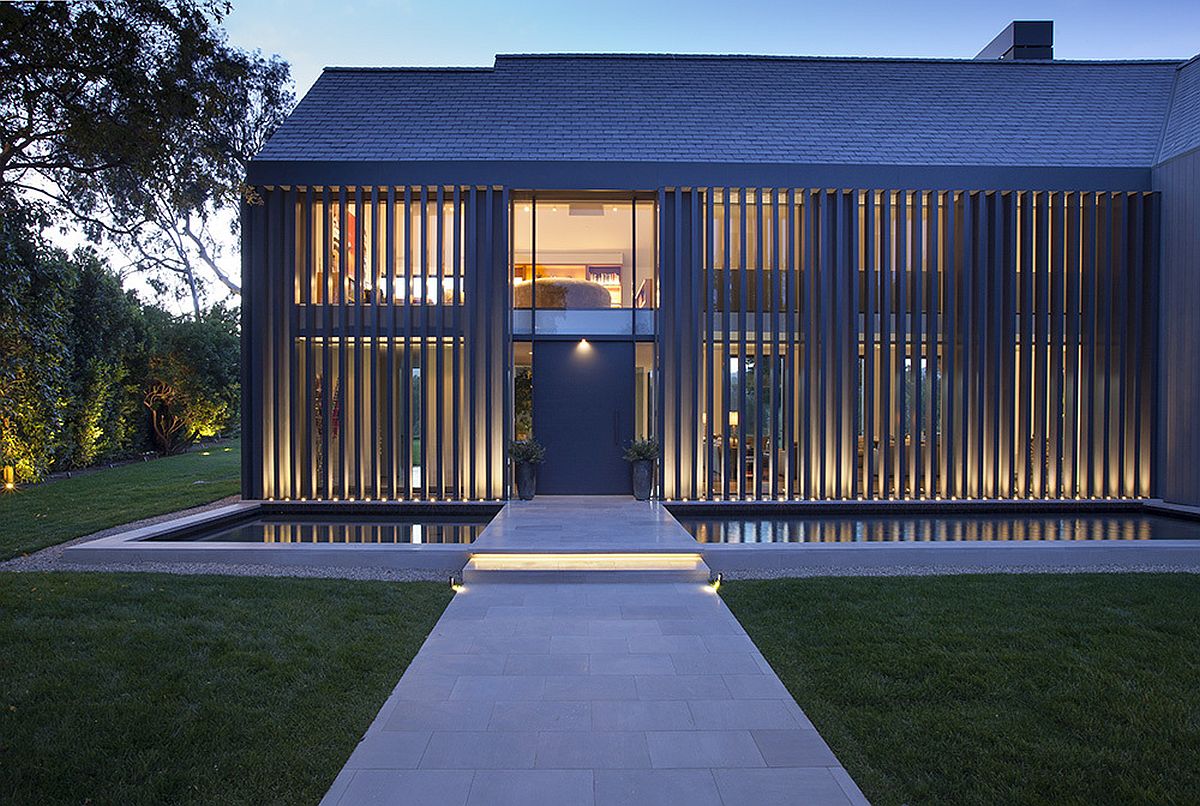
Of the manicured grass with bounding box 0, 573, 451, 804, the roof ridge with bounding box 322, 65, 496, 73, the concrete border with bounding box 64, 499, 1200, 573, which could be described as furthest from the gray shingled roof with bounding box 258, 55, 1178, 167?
the manicured grass with bounding box 0, 573, 451, 804

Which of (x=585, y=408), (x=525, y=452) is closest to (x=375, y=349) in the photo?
(x=525, y=452)

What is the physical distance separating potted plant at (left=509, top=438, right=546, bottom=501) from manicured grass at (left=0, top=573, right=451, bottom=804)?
4215 mm

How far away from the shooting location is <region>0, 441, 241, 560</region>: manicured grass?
840 centimetres

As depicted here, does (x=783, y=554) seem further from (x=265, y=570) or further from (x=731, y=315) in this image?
(x=265, y=570)

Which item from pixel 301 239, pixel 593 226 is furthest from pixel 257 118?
pixel 593 226

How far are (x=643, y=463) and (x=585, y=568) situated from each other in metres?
3.89

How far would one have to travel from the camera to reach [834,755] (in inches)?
124

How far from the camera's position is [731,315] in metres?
10.6

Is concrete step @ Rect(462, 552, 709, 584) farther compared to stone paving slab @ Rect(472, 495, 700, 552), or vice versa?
stone paving slab @ Rect(472, 495, 700, 552)

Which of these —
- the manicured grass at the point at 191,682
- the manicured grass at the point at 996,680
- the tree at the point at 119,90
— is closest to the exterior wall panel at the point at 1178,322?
the manicured grass at the point at 996,680

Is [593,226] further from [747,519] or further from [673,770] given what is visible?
[673,770]

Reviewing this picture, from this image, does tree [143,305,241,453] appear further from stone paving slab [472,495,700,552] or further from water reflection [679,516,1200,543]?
water reflection [679,516,1200,543]

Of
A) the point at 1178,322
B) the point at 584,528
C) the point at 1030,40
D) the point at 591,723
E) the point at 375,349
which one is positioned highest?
the point at 1030,40

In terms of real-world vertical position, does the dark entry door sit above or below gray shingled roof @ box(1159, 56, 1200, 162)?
below
